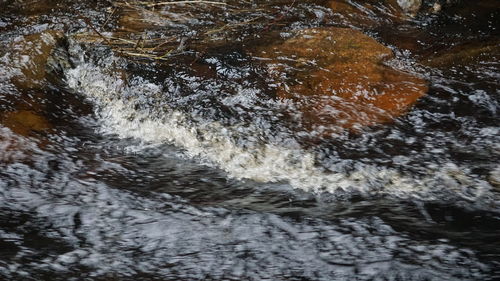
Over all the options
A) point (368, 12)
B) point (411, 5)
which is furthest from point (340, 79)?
point (411, 5)

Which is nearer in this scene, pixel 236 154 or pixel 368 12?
pixel 236 154

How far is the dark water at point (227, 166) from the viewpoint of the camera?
7.31 ft

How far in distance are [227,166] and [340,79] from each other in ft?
5.37

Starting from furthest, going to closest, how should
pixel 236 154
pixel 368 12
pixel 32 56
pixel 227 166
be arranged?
pixel 368 12
pixel 32 56
pixel 236 154
pixel 227 166

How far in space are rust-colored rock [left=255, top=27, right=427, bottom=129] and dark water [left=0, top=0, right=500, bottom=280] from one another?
0.51 ft

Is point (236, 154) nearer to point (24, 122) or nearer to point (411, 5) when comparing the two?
point (24, 122)

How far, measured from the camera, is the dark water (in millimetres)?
2229

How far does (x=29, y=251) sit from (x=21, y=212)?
425 mm

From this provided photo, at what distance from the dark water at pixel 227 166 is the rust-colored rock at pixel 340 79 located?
0.51 ft

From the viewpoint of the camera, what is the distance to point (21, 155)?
3.06m

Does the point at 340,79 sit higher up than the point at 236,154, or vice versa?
the point at 340,79

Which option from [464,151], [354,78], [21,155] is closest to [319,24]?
[354,78]

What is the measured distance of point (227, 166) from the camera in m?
3.35

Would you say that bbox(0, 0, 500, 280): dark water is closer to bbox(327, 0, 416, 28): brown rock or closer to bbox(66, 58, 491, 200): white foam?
bbox(66, 58, 491, 200): white foam
